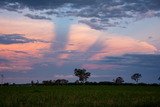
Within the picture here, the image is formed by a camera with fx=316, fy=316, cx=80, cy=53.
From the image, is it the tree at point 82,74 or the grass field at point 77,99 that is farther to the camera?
the tree at point 82,74

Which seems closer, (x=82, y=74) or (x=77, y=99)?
(x=77, y=99)

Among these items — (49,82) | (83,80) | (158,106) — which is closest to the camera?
(158,106)

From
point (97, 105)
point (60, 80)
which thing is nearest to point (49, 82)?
point (60, 80)

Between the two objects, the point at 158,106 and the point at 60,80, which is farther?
the point at 60,80

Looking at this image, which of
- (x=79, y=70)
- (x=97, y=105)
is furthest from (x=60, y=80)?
(x=97, y=105)

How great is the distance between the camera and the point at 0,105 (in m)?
26.1

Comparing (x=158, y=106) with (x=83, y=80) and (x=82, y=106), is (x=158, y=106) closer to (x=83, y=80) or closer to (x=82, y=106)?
(x=82, y=106)

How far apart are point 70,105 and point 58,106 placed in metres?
1.60

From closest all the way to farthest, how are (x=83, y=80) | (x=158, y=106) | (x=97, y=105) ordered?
(x=158, y=106) → (x=97, y=105) → (x=83, y=80)

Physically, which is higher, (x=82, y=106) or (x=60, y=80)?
(x=60, y=80)

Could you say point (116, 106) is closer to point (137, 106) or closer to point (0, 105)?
point (137, 106)

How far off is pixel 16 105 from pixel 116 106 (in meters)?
Answer: 8.47

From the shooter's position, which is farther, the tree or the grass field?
the tree

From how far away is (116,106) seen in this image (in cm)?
2711
